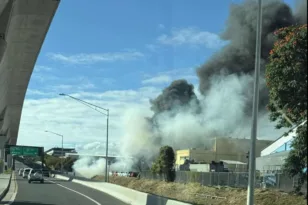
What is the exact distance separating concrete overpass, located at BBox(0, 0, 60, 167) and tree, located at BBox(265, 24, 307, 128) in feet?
34.8

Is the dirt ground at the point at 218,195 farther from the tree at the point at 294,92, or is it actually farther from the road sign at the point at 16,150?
the road sign at the point at 16,150

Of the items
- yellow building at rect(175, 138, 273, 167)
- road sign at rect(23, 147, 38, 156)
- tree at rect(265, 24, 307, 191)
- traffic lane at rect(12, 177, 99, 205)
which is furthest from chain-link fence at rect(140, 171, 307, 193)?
yellow building at rect(175, 138, 273, 167)

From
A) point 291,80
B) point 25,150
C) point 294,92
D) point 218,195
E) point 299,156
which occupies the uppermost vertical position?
point 291,80

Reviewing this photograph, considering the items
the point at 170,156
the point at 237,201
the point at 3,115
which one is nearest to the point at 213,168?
the point at 170,156

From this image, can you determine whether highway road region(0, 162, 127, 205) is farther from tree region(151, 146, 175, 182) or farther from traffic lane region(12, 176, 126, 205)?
tree region(151, 146, 175, 182)

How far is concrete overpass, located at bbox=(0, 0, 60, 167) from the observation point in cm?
1873

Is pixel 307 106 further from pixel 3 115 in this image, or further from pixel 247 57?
pixel 247 57

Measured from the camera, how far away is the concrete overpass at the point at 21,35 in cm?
1873

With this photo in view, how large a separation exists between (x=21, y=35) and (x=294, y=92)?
54.8 feet

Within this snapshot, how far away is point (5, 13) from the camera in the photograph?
19.3 meters

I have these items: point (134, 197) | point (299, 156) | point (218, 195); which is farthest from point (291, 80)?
point (218, 195)

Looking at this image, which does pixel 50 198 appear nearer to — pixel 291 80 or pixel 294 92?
pixel 294 92

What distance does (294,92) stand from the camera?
8.99 meters

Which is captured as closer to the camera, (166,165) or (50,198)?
(50,198)
